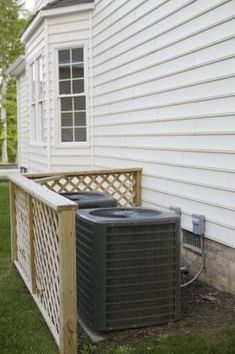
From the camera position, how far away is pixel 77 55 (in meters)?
9.80

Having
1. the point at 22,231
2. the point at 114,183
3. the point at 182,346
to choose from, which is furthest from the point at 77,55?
the point at 182,346

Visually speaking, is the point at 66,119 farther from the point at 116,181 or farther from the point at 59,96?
the point at 116,181

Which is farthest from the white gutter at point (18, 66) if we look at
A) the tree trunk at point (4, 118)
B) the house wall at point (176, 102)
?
the tree trunk at point (4, 118)

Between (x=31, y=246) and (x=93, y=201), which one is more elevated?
(x=93, y=201)

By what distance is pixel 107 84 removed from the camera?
→ 876 cm

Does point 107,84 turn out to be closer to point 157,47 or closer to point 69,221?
point 157,47

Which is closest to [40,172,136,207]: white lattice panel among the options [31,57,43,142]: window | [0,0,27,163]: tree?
[31,57,43,142]: window

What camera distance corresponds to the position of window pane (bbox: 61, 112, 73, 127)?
9.83 metres

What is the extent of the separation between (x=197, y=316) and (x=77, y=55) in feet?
21.1

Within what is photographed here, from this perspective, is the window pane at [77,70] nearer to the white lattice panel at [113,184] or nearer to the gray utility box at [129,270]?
the white lattice panel at [113,184]

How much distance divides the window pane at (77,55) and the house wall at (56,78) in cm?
13

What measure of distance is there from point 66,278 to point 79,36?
22.2 feet

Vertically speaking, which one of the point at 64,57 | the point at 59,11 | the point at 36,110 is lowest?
the point at 36,110

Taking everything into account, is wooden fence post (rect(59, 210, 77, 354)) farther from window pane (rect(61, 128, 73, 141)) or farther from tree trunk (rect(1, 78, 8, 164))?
tree trunk (rect(1, 78, 8, 164))
